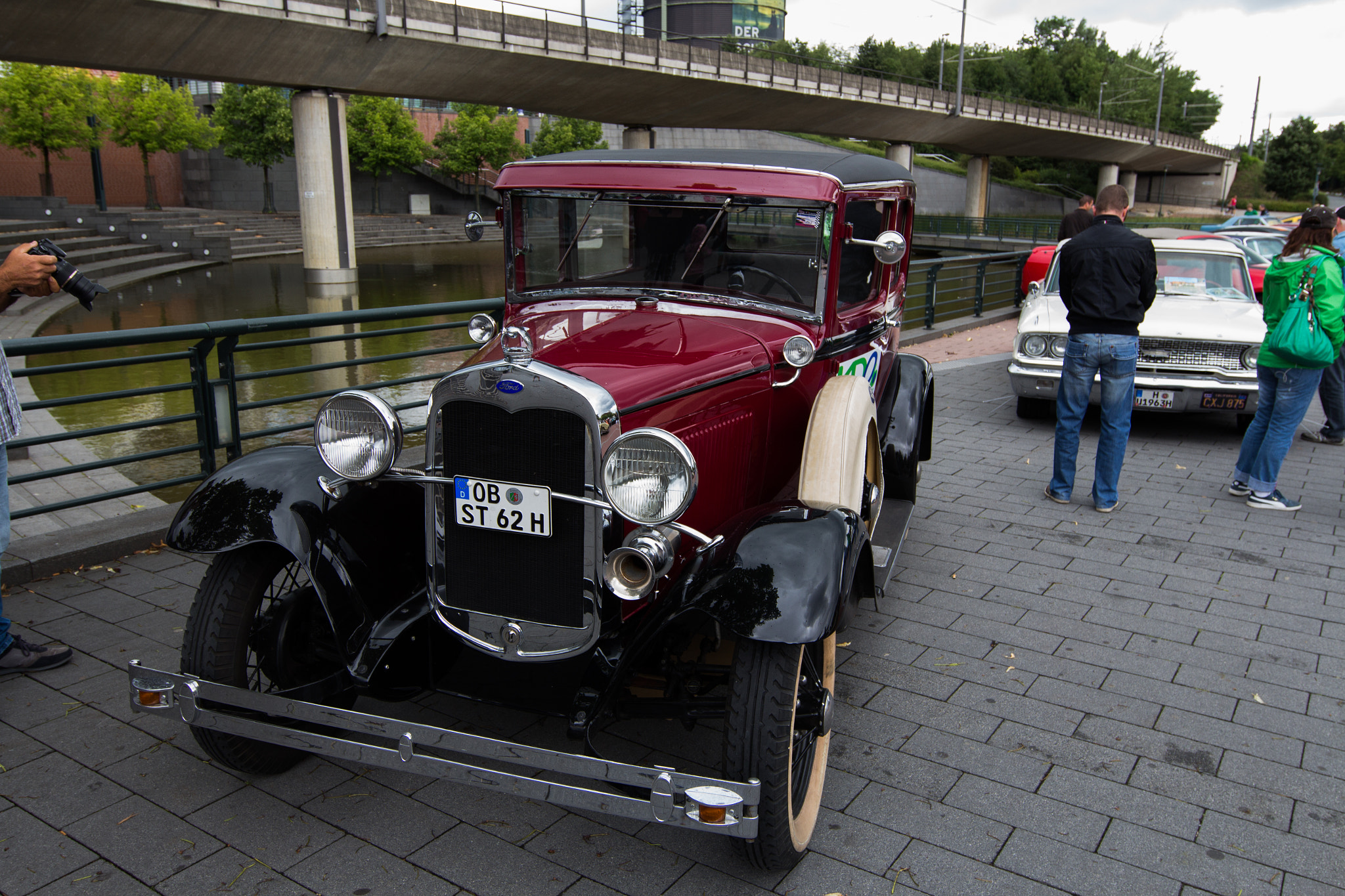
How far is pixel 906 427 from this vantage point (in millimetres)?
5137

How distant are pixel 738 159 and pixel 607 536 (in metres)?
1.92

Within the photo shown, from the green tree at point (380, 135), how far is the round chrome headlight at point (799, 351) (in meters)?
50.0

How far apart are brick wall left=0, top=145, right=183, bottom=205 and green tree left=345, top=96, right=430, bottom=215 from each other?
920cm

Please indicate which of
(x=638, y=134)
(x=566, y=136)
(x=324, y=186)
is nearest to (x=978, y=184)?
(x=566, y=136)

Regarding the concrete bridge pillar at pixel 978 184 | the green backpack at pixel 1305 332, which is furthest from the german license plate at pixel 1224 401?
the concrete bridge pillar at pixel 978 184

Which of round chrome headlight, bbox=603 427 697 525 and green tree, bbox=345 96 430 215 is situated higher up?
green tree, bbox=345 96 430 215

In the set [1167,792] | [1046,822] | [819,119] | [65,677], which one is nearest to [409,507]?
[65,677]

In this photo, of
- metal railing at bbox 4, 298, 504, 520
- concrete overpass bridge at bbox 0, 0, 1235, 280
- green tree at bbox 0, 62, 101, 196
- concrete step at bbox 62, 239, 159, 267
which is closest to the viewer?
metal railing at bbox 4, 298, 504, 520

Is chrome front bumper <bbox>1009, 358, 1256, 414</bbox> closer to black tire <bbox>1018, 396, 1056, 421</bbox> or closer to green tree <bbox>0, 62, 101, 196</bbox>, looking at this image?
black tire <bbox>1018, 396, 1056, 421</bbox>

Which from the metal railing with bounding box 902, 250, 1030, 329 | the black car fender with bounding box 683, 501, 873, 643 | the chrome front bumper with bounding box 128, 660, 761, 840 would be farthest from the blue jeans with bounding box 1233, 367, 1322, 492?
the chrome front bumper with bounding box 128, 660, 761, 840

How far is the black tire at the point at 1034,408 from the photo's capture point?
339 inches

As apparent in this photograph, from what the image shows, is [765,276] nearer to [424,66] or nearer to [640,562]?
[640,562]

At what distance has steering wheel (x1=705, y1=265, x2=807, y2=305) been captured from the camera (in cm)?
396

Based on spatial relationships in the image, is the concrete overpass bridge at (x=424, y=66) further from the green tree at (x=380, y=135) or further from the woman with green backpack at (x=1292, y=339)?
the woman with green backpack at (x=1292, y=339)
